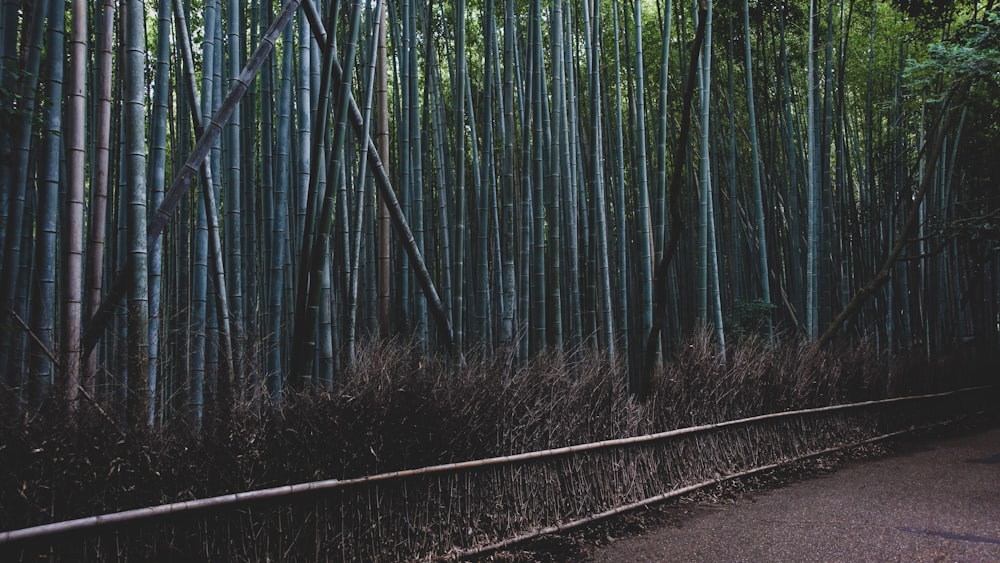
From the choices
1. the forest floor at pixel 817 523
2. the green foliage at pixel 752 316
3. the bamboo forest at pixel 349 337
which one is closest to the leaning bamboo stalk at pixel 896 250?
the bamboo forest at pixel 349 337

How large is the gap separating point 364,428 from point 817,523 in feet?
7.01

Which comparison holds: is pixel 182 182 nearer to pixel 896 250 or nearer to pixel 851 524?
pixel 851 524

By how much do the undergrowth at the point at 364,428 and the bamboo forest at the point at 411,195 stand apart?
12 centimetres

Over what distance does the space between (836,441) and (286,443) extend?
14.4ft

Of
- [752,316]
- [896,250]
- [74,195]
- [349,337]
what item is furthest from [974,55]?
[74,195]

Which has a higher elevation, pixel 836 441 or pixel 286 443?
pixel 286 443

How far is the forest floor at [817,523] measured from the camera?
3199 millimetres

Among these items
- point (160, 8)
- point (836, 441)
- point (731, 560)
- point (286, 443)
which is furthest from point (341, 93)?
point (836, 441)

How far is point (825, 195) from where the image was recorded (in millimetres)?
7457

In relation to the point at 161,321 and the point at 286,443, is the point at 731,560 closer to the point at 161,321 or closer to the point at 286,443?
the point at 286,443

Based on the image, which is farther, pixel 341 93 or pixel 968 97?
pixel 968 97

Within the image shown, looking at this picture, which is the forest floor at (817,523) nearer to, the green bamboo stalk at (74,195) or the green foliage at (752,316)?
the green bamboo stalk at (74,195)

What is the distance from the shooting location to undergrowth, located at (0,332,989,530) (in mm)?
1975

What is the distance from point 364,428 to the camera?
2.67m
